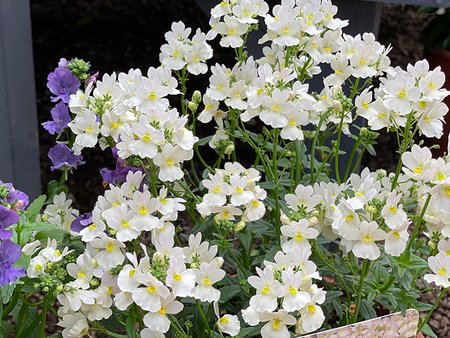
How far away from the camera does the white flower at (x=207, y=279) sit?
132 centimetres

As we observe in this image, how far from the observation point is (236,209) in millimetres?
1407

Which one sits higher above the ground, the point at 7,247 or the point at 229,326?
the point at 7,247

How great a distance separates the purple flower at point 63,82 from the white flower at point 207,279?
0.48 meters

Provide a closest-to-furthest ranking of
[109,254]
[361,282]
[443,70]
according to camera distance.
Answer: [109,254] < [361,282] < [443,70]

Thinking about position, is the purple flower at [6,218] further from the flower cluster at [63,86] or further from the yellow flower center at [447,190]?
the yellow flower center at [447,190]

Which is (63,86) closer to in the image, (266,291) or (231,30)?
(231,30)

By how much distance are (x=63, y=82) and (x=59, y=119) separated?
75 millimetres

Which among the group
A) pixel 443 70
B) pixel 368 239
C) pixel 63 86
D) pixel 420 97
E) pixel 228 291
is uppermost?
pixel 420 97

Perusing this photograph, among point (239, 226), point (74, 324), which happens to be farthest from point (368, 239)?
point (74, 324)

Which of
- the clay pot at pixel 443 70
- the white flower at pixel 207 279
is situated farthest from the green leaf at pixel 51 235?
the clay pot at pixel 443 70

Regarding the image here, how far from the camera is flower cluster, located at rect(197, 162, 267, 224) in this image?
1.39m

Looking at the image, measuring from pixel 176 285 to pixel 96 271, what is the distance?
199mm

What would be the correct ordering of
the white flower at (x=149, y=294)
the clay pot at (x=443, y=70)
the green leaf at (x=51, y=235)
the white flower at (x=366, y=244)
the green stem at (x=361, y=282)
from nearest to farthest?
the white flower at (x=149, y=294), the white flower at (x=366, y=244), the green stem at (x=361, y=282), the green leaf at (x=51, y=235), the clay pot at (x=443, y=70)

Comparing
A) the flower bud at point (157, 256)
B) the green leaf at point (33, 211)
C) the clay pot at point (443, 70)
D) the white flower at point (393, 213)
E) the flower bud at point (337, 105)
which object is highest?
the flower bud at point (337, 105)
